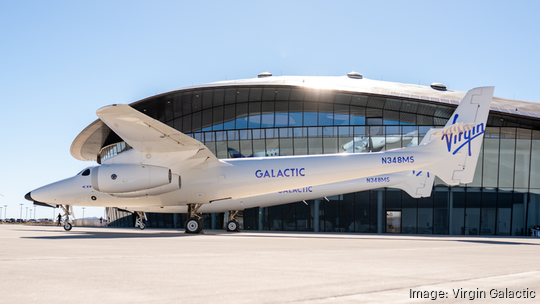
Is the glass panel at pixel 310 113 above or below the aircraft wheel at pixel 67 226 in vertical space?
above

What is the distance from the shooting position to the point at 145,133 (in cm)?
1900

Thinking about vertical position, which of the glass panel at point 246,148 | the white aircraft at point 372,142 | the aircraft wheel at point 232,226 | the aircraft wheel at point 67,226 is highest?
the white aircraft at point 372,142

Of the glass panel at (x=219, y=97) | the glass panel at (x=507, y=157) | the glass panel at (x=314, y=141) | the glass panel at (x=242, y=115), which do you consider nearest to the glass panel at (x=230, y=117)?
the glass panel at (x=242, y=115)

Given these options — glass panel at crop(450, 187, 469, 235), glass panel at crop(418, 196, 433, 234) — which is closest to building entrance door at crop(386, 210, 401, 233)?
glass panel at crop(418, 196, 433, 234)

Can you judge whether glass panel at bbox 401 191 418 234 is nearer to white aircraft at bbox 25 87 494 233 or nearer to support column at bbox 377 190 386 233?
support column at bbox 377 190 386 233

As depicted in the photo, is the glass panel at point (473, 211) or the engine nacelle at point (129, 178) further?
the glass panel at point (473, 211)

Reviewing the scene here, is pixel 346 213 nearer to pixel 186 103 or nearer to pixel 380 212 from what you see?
pixel 380 212

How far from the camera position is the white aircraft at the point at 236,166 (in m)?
19.9

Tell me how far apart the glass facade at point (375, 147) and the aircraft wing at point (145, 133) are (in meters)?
19.2

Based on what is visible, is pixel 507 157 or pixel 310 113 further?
pixel 310 113

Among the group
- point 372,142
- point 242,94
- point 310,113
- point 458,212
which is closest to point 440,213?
point 458,212

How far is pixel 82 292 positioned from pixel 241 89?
116 feet

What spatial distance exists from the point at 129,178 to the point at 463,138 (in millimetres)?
15290

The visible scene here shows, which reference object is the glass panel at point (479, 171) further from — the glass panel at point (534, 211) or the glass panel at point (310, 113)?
the glass panel at point (310, 113)
